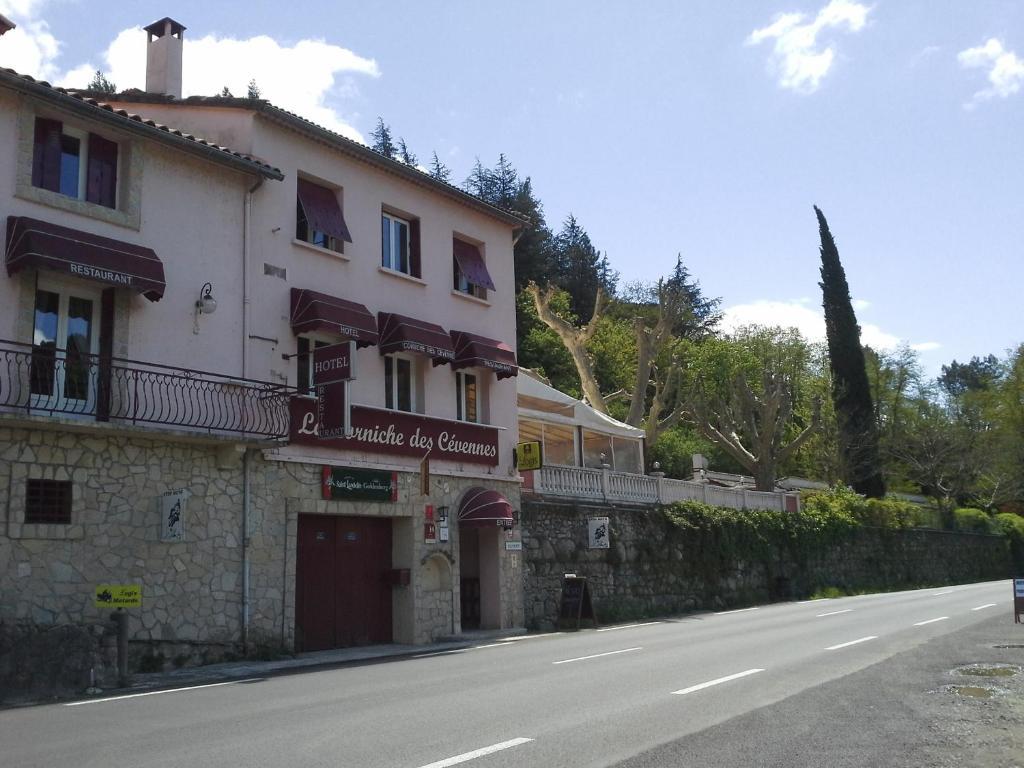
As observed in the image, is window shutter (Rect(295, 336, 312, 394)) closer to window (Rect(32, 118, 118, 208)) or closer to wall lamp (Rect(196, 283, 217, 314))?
wall lamp (Rect(196, 283, 217, 314))

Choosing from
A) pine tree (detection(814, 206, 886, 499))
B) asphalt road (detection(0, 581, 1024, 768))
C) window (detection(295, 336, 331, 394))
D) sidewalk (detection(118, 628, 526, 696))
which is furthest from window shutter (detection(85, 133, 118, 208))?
pine tree (detection(814, 206, 886, 499))

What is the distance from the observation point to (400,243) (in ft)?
69.5

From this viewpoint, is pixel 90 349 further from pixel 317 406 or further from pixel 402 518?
pixel 402 518

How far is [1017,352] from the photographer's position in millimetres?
68312

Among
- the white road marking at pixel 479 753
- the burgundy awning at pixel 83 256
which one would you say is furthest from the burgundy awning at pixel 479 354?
the white road marking at pixel 479 753

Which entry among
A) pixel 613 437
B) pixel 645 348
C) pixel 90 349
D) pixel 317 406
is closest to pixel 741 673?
pixel 317 406

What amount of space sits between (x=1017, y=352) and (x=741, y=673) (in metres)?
65.5

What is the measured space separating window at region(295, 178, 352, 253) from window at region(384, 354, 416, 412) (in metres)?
2.51

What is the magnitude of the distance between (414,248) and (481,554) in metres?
6.91

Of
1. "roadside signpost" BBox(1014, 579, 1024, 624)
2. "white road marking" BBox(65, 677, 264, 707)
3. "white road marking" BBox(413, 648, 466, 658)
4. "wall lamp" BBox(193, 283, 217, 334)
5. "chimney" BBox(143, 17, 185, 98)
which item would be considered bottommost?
"white road marking" BBox(413, 648, 466, 658)

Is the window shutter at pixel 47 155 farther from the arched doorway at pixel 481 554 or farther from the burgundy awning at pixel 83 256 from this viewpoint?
the arched doorway at pixel 481 554

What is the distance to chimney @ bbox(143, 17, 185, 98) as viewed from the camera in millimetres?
19516

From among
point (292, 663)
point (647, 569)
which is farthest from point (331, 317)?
point (647, 569)

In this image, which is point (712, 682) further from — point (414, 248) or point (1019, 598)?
point (414, 248)
